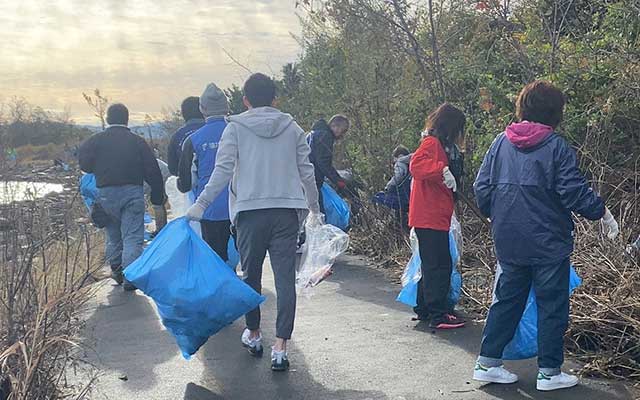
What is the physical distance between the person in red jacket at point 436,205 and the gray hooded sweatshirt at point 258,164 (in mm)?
1048

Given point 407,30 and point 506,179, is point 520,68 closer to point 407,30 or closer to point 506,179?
point 407,30

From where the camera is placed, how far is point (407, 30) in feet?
26.1

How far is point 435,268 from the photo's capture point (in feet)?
18.8

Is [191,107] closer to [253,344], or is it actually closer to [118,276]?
[118,276]

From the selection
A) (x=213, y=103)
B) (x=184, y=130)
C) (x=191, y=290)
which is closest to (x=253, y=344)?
(x=191, y=290)

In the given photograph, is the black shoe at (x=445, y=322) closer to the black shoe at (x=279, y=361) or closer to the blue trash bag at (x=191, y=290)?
the black shoe at (x=279, y=361)

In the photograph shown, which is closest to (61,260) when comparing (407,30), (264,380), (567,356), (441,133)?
(264,380)

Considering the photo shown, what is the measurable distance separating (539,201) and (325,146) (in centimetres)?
480

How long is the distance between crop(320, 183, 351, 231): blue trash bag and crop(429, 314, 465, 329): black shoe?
3.41 metres

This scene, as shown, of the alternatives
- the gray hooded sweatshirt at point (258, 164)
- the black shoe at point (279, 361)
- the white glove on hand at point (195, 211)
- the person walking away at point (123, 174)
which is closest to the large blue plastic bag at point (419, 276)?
the gray hooded sweatshirt at point (258, 164)

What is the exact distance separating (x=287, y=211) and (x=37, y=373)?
186 centimetres

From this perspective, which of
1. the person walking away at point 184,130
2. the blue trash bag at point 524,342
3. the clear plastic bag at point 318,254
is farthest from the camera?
→ the person walking away at point 184,130

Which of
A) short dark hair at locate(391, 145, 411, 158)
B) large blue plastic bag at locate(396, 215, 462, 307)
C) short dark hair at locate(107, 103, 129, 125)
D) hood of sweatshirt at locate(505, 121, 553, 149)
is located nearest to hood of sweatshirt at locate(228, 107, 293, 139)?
hood of sweatshirt at locate(505, 121, 553, 149)

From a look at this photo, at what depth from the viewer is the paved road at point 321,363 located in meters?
4.46
